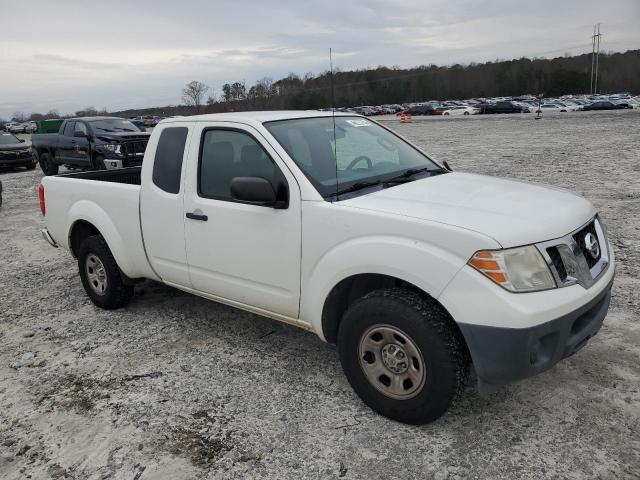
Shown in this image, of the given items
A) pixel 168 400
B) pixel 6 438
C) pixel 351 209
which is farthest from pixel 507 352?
pixel 6 438

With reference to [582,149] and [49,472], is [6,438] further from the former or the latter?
[582,149]

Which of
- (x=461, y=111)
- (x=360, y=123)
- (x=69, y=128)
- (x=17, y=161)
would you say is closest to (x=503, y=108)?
(x=461, y=111)

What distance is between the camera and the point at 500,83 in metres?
122

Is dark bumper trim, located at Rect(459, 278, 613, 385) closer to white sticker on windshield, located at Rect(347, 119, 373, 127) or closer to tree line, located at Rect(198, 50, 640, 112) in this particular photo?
white sticker on windshield, located at Rect(347, 119, 373, 127)

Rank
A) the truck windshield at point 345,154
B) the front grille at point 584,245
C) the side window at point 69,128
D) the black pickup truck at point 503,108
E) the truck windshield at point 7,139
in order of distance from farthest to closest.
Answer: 1. the black pickup truck at point 503,108
2. the truck windshield at point 7,139
3. the side window at point 69,128
4. the truck windshield at point 345,154
5. the front grille at point 584,245

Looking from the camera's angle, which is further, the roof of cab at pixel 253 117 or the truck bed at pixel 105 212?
the truck bed at pixel 105 212

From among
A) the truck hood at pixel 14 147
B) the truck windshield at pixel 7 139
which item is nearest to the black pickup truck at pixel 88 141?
the truck hood at pixel 14 147

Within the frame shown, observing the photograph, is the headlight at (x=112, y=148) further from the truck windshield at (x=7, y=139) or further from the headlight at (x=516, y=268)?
the headlight at (x=516, y=268)

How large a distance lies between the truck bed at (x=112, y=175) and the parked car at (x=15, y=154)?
15.2 metres

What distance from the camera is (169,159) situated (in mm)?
4328

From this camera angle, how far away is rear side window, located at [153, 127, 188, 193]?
4.24m

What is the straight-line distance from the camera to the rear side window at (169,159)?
4242 mm

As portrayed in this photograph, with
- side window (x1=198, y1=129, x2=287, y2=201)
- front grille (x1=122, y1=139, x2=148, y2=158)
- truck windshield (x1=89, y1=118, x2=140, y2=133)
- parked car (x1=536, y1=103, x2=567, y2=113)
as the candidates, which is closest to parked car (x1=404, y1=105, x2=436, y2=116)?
parked car (x1=536, y1=103, x2=567, y2=113)

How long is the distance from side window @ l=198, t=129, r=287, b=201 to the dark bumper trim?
1677 millimetres
